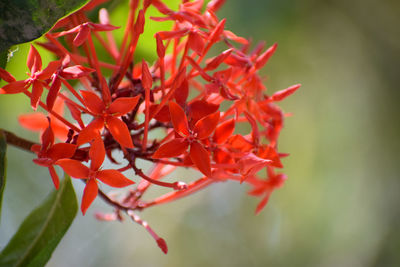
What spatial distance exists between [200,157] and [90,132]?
0.60 ft

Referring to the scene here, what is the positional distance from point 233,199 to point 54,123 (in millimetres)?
3781

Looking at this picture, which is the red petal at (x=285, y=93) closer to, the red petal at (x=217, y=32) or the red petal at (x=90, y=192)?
the red petal at (x=217, y=32)

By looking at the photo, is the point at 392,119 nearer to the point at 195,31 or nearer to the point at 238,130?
the point at 238,130

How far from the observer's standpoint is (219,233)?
16.4 feet

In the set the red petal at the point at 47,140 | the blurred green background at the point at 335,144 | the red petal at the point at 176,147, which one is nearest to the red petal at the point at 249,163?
the red petal at the point at 176,147

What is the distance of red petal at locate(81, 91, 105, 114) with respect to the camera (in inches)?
32.4

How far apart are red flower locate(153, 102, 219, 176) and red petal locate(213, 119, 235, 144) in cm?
8

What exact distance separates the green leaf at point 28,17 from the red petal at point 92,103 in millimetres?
123


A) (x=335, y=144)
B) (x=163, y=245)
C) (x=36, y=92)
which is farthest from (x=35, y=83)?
(x=335, y=144)

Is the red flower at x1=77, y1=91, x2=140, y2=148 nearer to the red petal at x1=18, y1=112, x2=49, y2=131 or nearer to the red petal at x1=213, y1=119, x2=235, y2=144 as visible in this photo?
the red petal at x1=213, y1=119, x2=235, y2=144

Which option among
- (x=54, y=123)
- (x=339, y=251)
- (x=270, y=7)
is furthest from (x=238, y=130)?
(x=54, y=123)

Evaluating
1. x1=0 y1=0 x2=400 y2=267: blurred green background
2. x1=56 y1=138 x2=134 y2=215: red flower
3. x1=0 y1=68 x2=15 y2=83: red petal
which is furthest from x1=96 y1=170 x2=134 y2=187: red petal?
x1=0 y1=0 x2=400 y2=267: blurred green background

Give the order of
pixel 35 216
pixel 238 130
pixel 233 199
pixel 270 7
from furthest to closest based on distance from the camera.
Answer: pixel 233 199
pixel 238 130
pixel 270 7
pixel 35 216

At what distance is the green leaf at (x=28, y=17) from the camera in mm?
794
